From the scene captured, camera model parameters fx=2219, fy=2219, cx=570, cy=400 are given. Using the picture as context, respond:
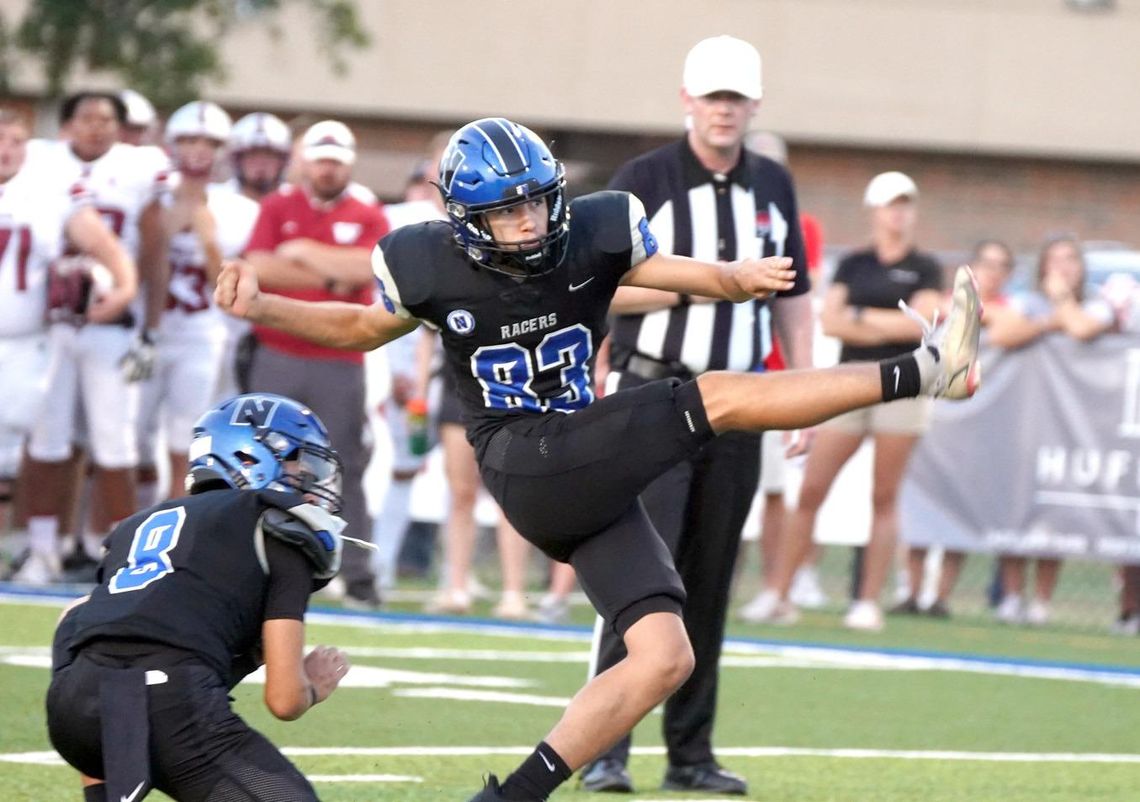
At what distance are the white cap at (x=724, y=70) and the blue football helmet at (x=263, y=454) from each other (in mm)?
2345

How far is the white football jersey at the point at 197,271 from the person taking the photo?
36.2 feet

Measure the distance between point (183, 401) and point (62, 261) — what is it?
0.97 meters

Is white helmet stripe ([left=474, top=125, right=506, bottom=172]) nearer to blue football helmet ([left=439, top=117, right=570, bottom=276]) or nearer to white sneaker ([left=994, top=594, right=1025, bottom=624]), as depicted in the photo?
blue football helmet ([left=439, top=117, right=570, bottom=276])

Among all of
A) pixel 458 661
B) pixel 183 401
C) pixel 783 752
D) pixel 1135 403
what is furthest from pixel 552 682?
pixel 1135 403

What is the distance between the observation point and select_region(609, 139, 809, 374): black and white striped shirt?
262 inches

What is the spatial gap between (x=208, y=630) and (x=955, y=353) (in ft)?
6.08

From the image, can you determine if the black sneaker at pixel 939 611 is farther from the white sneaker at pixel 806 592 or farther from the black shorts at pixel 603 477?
the black shorts at pixel 603 477

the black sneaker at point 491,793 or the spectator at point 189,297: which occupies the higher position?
the spectator at point 189,297

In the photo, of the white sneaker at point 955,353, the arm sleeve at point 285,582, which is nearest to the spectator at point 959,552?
the white sneaker at point 955,353

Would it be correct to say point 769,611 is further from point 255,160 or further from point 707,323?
point 707,323

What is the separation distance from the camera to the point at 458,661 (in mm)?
8891

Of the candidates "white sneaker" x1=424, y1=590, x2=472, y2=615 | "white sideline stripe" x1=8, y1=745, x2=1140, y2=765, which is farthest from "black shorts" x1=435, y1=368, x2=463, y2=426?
"white sideline stripe" x1=8, y1=745, x2=1140, y2=765

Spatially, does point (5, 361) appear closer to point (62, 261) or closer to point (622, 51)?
point (62, 261)

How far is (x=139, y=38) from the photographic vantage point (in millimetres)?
16844
